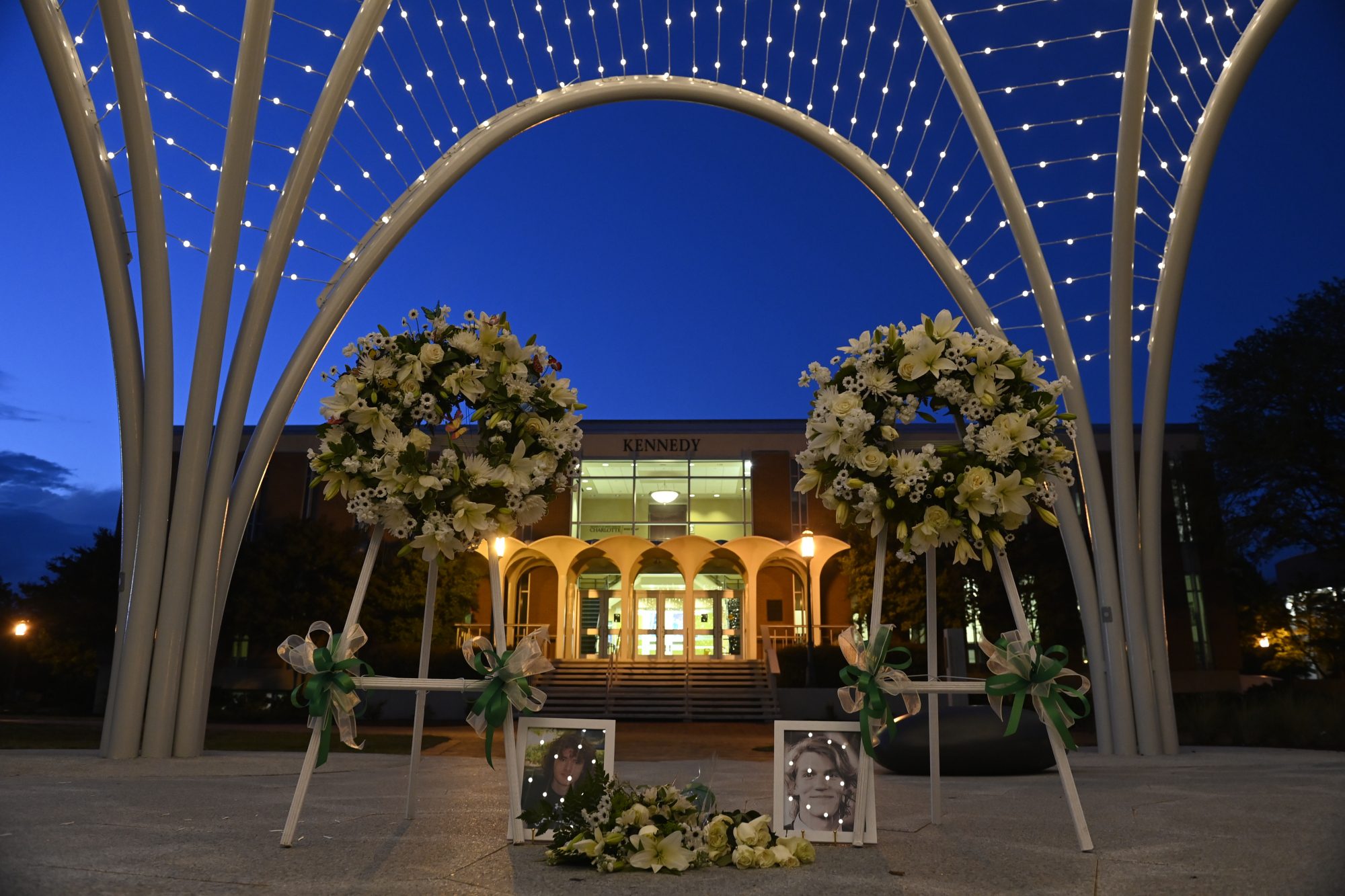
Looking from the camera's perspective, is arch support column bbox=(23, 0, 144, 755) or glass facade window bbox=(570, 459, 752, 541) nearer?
arch support column bbox=(23, 0, 144, 755)

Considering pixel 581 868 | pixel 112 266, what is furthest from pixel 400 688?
pixel 112 266

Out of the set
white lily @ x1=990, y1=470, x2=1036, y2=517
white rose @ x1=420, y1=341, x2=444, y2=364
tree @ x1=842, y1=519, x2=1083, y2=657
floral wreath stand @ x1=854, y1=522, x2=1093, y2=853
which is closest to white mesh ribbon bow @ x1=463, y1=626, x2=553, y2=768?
white rose @ x1=420, y1=341, x2=444, y2=364

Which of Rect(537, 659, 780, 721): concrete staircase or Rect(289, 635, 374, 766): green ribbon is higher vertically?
Rect(289, 635, 374, 766): green ribbon

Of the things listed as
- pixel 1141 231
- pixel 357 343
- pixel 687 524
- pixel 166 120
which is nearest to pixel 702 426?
pixel 687 524

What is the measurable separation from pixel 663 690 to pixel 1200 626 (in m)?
19.4

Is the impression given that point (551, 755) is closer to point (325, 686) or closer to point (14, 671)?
point (325, 686)

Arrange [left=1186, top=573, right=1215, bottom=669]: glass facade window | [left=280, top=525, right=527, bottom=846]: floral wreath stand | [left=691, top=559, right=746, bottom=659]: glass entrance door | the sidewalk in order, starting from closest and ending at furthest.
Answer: the sidewalk
[left=280, top=525, right=527, bottom=846]: floral wreath stand
[left=691, top=559, right=746, bottom=659]: glass entrance door
[left=1186, top=573, right=1215, bottom=669]: glass facade window

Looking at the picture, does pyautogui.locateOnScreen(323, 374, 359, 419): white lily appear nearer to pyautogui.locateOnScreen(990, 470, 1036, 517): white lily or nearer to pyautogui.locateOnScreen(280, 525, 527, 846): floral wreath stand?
pyautogui.locateOnScreen(280, 525, 527, 846): floral wreath stand

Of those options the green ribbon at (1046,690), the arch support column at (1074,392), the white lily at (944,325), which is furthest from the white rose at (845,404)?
the arch support column at (1074,392)

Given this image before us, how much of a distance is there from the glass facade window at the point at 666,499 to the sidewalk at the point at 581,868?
87.7 feet

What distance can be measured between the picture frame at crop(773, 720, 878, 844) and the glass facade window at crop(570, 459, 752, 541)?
30.5 metres

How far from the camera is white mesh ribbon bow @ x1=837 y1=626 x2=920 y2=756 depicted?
13.6 feet

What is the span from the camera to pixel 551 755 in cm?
433

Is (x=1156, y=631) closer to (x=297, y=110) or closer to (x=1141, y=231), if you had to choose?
(x=1141, y=231)
